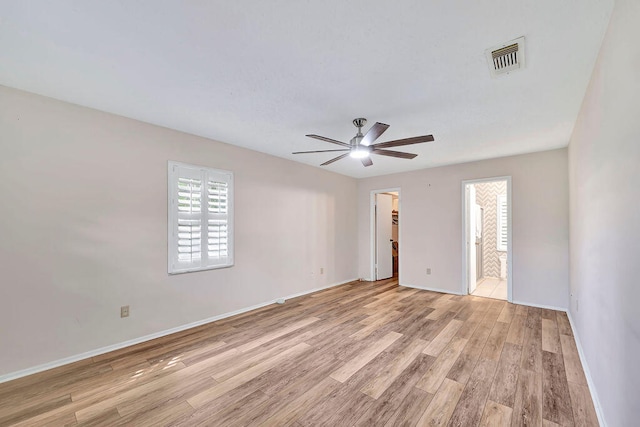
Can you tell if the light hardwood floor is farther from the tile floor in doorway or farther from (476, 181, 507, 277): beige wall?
(476, 181, 507, 277): beige wall

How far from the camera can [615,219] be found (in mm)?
1481

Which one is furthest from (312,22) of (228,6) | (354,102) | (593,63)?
(593,63)

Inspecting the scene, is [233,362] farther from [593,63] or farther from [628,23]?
[593,63]

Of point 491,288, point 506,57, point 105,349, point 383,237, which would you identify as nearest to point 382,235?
point 383,237

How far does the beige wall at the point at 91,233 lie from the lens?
2.28 metres

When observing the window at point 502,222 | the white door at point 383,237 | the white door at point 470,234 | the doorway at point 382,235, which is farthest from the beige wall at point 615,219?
the window at point 502,222

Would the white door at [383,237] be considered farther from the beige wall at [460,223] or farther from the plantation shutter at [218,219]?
the plantation shutter at [218,219]

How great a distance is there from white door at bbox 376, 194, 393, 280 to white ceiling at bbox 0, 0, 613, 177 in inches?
128

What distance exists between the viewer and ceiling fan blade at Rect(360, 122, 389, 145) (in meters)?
2.25

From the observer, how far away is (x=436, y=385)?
212cm

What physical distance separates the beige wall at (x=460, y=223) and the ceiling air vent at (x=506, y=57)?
9.66 ft

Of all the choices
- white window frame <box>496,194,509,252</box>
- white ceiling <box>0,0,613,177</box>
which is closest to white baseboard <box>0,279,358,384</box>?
white ceiling <box>0,0,613,177</box>

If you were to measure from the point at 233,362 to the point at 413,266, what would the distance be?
4050 mm

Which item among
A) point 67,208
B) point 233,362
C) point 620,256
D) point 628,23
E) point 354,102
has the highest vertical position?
point 354,102
